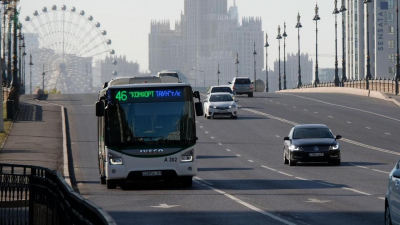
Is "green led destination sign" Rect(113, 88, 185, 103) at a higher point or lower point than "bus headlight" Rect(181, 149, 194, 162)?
higher

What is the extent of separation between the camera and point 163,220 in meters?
16.8

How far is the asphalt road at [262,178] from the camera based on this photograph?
17.7 meters

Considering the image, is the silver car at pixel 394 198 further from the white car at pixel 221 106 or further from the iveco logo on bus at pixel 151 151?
the white car at pixel 221 106

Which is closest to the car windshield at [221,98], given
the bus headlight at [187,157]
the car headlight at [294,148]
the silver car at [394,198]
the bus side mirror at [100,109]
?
the car headlight at [294,148]

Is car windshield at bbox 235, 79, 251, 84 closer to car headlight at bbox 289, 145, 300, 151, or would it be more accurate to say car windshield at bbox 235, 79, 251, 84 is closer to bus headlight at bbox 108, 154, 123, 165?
car headlight at bbox 289, 145, 300, 151

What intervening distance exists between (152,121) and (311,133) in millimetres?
11292

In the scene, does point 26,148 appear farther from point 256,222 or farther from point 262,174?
point 256,222

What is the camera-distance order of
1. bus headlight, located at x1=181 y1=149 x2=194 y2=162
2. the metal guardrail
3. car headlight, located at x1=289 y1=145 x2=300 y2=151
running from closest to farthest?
1. the metal guardrail
2. bus headlight, located at x1=181 y1=149 x2=194 y2=162
3. car headlight, located at x1=289 y1=145 x2=300 y2=151

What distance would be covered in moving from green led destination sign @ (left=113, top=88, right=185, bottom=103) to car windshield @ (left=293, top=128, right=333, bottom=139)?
34.0 feet

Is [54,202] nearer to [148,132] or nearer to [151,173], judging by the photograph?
[151,173]

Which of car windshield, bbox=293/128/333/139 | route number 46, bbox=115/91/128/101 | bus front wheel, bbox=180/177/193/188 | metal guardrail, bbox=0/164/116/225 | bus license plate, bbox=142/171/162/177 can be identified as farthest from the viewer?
car windshield, bbox=293/128/333/139

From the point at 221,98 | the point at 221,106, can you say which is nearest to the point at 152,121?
the point at 221,106

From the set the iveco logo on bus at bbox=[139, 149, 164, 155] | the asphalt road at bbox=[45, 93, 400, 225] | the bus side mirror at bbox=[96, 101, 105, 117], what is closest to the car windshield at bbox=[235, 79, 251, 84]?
the asphalt road at bbox=[45, 93, 400, 225]

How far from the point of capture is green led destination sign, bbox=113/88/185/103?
24531 mm
